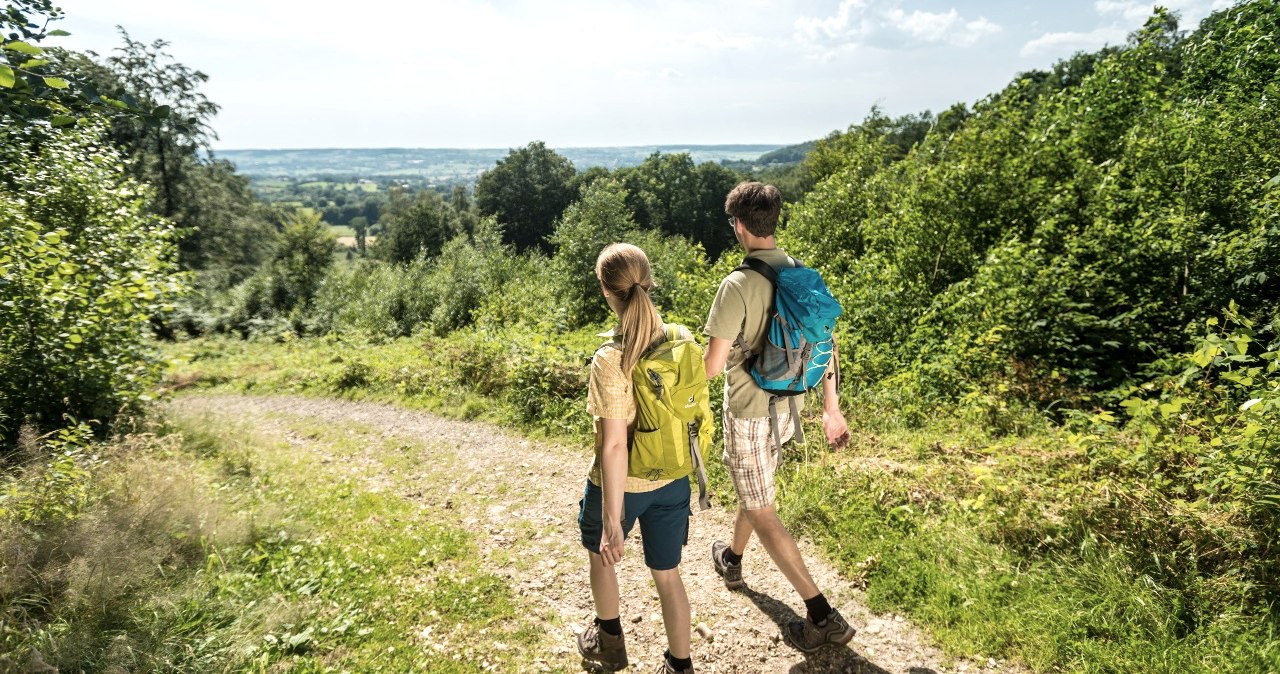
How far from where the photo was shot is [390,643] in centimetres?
391

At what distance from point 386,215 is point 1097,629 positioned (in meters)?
95.3

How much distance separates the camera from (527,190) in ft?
161

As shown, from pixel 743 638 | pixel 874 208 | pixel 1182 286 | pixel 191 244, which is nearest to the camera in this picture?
pixel 743 638

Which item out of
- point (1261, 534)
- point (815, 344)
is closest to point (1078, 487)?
point (1261, 534)

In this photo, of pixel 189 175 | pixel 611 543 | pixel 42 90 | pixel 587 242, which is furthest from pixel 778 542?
pixel 189 175

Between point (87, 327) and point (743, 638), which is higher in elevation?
point (87, 327)

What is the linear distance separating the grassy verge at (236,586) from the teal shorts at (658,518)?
144cm

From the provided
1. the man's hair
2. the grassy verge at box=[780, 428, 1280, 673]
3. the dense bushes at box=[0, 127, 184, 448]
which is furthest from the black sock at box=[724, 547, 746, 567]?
the dense bushes at box=[0, 127, 184, 448]

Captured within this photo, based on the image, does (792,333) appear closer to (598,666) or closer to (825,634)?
(825,634)

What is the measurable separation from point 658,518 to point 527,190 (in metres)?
48.8

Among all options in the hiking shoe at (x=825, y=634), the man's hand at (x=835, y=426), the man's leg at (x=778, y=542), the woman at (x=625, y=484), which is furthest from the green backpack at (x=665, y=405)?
the hiking shoe at (x=825, y=634)

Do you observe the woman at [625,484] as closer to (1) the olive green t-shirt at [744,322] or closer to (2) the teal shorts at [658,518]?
(2) the teal shorts at [658,518]

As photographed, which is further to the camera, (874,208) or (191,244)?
(191,244)

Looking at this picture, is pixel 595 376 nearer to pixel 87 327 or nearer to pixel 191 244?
pixel 87 327
